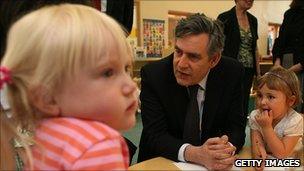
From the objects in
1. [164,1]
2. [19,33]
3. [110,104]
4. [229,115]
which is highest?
[164,1]

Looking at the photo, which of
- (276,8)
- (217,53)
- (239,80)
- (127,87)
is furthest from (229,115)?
(276,8)

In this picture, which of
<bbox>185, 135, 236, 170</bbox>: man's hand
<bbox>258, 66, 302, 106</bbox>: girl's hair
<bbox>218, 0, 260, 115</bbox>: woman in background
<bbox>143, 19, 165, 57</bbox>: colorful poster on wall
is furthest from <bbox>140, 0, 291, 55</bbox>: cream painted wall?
<bbox>185, 135, 236, 170</bbox>: man's hand

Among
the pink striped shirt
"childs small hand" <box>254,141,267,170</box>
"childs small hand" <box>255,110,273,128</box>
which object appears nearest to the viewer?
the pink striped shirt

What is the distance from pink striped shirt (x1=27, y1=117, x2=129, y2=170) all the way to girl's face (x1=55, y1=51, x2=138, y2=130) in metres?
0.02

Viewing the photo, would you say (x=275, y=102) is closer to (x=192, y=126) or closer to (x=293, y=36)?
(x=192, y=126)

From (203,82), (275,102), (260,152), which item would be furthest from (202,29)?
(260,152)

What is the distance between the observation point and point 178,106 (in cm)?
160

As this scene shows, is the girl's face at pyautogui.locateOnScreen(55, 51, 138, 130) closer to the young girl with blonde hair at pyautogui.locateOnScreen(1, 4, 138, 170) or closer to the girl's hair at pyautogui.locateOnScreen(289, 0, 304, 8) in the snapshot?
the young girl with blonde hair at pyautogui.locateOnScreen(1, 4, 138, 170)

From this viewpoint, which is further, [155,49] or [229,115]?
[155,49]

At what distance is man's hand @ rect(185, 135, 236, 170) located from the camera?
1.22m

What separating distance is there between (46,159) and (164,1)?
5826 millimetres

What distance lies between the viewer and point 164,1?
618cm

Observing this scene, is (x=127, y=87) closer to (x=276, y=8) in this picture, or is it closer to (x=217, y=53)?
(x=217, y=53)

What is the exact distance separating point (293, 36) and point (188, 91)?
2031mm
